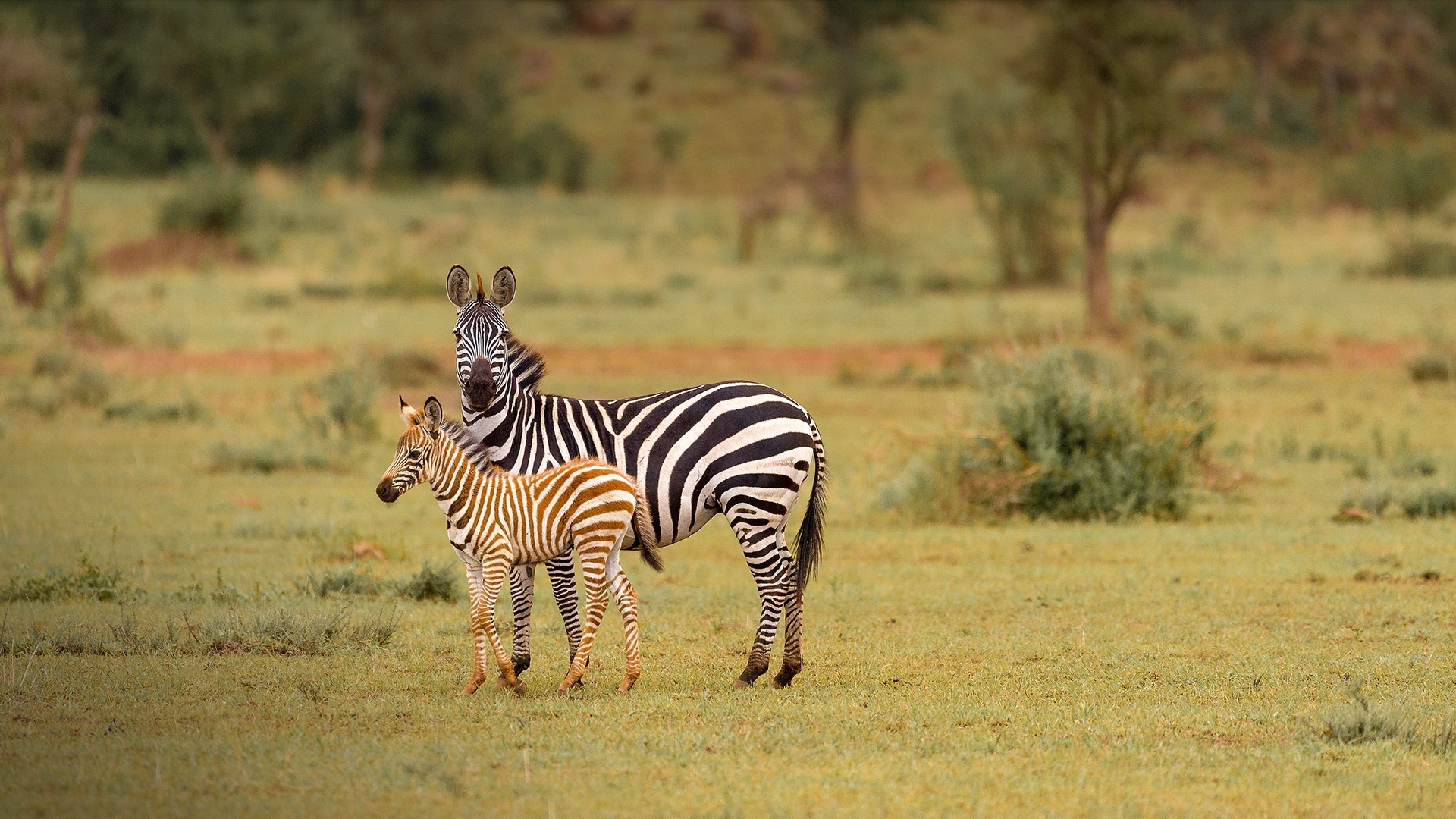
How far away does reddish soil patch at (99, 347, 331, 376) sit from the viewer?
79.8 ft

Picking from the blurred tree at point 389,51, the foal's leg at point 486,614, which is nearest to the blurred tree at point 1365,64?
the blurred tree at point 389,51

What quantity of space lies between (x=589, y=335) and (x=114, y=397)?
26.4ft

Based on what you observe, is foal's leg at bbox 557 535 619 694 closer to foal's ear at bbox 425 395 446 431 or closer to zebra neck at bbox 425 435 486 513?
zebra neck at bbox 425 435 486 513

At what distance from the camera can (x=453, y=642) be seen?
9742 mm

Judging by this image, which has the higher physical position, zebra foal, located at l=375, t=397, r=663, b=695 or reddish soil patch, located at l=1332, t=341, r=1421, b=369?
reddish soil patch, located at l=1332, t=341, r=1421, b=369

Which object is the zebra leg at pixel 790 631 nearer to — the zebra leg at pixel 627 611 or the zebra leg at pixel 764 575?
the zebra leg at pixel 764 575

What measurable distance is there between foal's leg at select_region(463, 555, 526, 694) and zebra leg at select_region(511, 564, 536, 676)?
37 cm

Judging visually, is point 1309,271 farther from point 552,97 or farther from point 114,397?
point 552,97

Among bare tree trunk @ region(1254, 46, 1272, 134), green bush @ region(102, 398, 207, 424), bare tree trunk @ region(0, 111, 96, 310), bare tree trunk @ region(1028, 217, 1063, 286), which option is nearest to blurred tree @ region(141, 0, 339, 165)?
bare tree trunk @ region(0, 111, 96, 310)

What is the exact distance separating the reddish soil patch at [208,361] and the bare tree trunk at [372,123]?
1191 inches

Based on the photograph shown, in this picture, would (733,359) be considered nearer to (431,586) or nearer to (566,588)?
(431,586)

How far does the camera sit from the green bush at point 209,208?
35344mm

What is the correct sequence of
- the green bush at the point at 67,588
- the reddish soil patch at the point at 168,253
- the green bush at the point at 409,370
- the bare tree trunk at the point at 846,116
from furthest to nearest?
the bare tree trunk at the point at 846,116
the reddish soil patch at the point at 168,253
the green bush at the point at 409,370
the green bush at the point at 67,588

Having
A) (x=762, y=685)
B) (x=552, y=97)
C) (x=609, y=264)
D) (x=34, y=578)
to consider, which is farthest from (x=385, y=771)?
(x=552, y=97)
